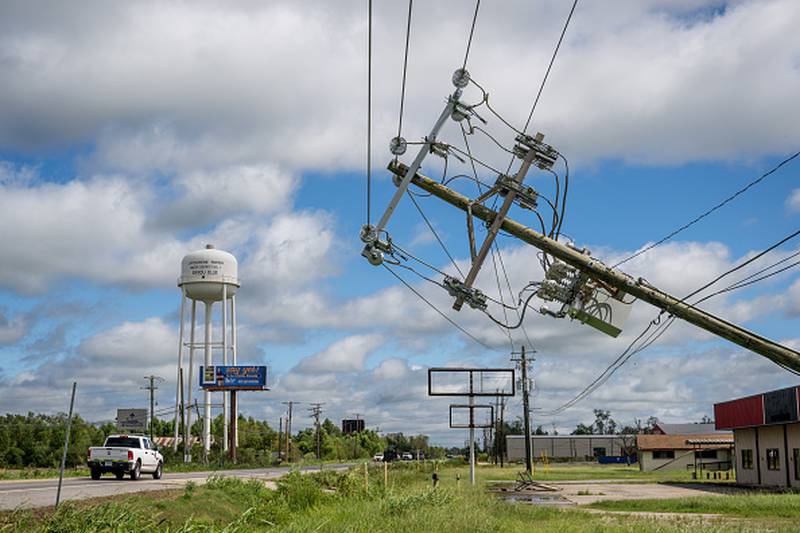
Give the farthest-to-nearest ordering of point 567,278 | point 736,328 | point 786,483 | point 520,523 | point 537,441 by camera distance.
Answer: point 537,441 → point 786,483 → point 520,523 → point 567,278 → point 736,328

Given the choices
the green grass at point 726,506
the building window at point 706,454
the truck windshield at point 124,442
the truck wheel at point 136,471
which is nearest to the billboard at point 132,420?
the truck windshield at point 124,442

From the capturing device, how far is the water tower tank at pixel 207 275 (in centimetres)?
7338

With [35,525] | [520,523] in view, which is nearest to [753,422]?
[520,523]

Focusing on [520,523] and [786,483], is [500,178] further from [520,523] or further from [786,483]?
[786,483]

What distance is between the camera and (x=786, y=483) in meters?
44.2

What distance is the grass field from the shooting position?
48.6 ft

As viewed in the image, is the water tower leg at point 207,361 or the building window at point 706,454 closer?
the water tower leg at point 207,361

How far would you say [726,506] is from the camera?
102ft

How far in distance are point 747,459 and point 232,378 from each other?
40.4 meters

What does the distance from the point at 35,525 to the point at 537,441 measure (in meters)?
128

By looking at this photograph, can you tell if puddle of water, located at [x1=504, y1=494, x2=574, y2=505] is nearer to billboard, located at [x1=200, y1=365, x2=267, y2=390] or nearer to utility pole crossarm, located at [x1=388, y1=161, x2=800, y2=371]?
utility pole crossarm, located at [x1=388, y1=161, x2=800, y2=371]

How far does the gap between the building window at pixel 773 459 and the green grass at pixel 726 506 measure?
12.1m

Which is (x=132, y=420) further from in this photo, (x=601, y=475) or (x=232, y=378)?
(x=601, y=475)

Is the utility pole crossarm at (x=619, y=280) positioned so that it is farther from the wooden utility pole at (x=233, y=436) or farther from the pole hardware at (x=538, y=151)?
the wooden utility pole at (x=233, y=436)
